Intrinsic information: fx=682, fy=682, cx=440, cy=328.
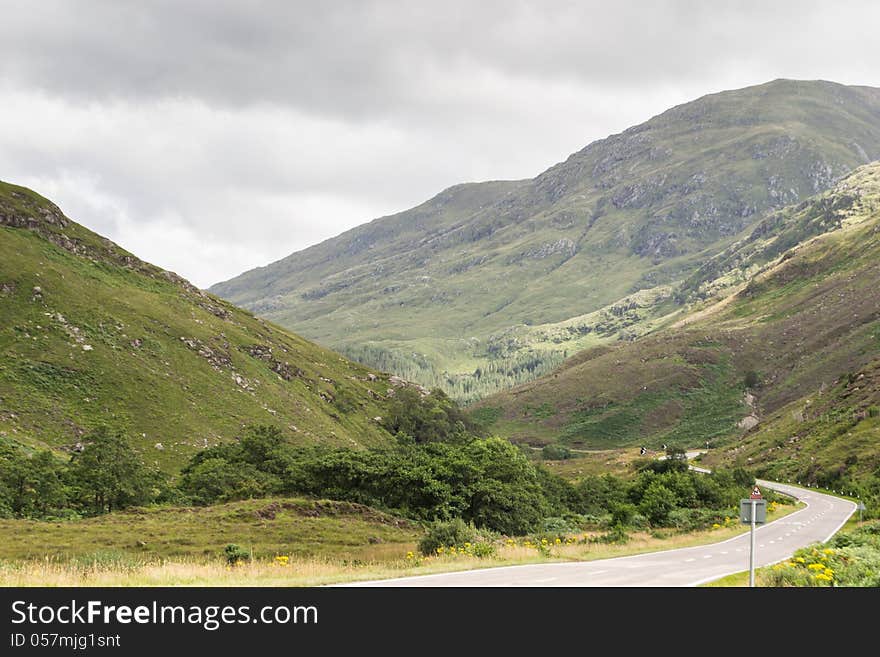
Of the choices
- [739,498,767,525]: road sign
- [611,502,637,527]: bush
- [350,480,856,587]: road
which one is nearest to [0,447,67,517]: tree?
[350,480,856,587]: road

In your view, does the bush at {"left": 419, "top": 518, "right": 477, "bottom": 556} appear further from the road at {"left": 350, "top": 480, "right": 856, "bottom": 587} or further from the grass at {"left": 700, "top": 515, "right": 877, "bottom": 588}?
the grass at {"left": 700, "top": 515, "right": 877, "bottom": 588}

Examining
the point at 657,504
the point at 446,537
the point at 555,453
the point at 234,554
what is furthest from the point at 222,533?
the point at 555,453

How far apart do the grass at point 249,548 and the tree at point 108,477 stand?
21.5 feet

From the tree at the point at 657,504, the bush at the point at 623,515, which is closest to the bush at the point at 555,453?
the tree at the point at 657,504

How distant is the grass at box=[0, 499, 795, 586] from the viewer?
2145cm

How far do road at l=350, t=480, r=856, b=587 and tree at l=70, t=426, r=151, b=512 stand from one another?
35457 mm

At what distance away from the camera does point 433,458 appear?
5556 cm

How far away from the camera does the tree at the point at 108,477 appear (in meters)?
49.9

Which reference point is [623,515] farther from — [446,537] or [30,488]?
[30,488]

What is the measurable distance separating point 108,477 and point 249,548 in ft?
69.1

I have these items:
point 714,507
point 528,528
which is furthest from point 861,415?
point 528,528

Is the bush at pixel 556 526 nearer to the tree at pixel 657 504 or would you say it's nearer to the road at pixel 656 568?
the tree at pixel 657 504
